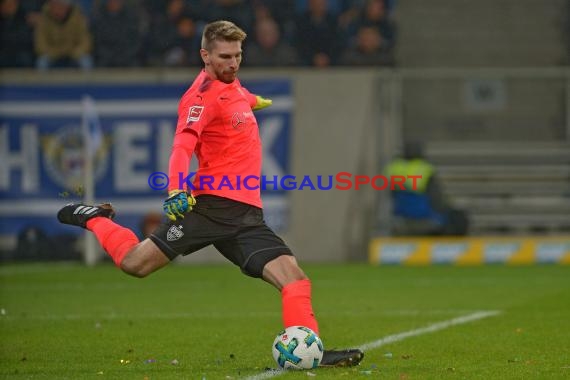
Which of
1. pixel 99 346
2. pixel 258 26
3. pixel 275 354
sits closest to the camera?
pixel 275 354

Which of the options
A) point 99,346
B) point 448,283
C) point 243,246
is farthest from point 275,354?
point 448,283

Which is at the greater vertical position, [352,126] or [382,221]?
[352,126]

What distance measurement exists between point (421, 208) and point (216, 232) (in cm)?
1231

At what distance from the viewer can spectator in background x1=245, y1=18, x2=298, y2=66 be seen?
2091 centimetres

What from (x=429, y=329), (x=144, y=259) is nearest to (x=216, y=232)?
(x=144, y=259)

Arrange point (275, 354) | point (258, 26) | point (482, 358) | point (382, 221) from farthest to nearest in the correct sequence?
point (258, 26)
point (382, 221)
point (482, 358)
point (275, 354)

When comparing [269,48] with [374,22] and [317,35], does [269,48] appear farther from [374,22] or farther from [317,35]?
[374,22]

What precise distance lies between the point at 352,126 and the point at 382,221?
1911mm

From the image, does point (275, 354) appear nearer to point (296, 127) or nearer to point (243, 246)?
point (243, 246)

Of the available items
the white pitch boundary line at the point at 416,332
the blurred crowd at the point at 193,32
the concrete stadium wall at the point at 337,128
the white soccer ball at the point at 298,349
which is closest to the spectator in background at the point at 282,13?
the blurred crowd at the point at 193,32

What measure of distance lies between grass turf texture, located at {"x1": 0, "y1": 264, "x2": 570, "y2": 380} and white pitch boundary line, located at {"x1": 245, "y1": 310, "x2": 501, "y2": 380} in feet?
0.34

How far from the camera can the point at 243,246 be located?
7.52 meters

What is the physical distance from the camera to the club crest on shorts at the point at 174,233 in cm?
750

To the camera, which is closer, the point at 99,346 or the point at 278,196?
the point at 99,346
